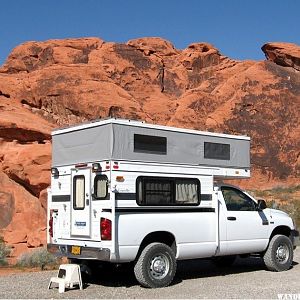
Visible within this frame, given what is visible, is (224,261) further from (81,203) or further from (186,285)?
(81,203)

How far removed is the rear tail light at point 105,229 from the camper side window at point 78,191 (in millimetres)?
826

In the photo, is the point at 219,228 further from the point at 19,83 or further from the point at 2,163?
the point at 19,83

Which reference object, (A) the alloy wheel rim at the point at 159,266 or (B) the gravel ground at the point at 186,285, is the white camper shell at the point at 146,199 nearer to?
(A) the alloy wheel rim at the point at 159,266

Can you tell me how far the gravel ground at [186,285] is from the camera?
9188 millimetres

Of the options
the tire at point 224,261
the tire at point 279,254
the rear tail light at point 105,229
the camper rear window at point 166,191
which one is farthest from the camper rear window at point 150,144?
the tire at point 224,261

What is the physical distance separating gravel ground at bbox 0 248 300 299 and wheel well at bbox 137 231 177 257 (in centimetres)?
75

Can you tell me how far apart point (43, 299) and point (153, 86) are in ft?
110

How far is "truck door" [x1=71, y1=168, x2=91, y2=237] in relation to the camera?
32.1ft

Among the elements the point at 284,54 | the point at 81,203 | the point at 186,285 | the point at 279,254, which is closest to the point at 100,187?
the point at 81,203

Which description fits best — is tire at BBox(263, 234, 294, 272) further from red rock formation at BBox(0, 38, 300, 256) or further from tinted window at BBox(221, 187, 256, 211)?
red rock formation at BBox(0, 38, 300, 256)

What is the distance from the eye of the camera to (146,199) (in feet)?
32.4

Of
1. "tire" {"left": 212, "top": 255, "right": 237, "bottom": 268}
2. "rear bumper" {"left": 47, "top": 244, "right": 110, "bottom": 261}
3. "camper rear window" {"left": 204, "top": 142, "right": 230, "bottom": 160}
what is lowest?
"tire" {"left": 212, "top": 255, "right": 237, "bottom": 268}

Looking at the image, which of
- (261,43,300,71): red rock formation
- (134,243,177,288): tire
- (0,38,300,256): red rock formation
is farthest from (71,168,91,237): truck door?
(261,43,300,71): red rock formation

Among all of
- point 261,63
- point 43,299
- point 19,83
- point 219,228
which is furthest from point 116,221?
point 261,63
